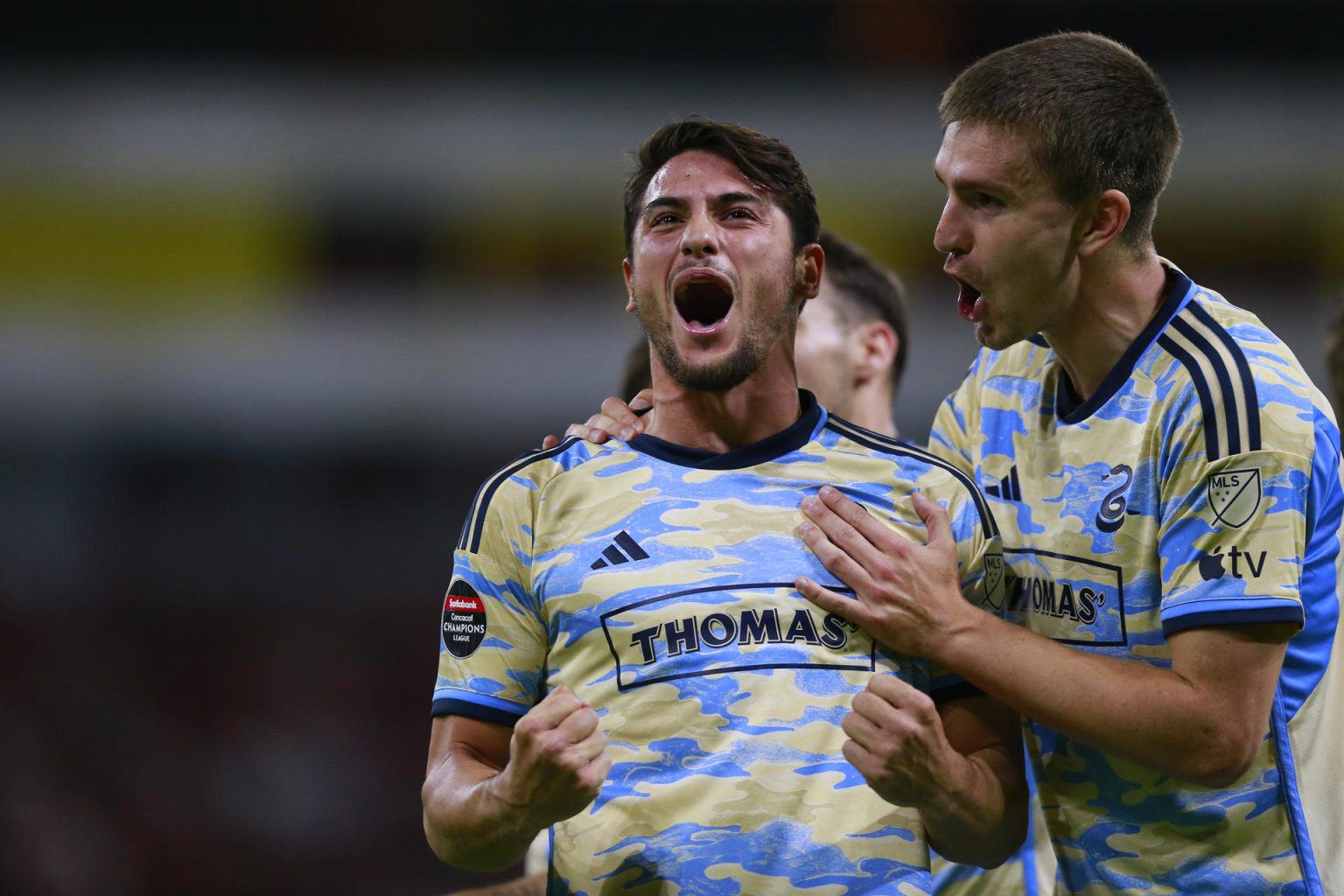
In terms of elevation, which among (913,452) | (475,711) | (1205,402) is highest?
(1205,402)

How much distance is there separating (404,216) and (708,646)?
9.27 meters

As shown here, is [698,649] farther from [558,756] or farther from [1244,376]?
[1244,376]

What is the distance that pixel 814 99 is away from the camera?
1132cm

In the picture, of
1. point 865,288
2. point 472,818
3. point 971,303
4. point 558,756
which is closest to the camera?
point 558,756

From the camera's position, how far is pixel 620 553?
8.44 ft

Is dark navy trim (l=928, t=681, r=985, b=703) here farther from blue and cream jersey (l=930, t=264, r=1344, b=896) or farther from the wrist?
blue and cream jersey (l=930, t=264, r=1344, b=896)

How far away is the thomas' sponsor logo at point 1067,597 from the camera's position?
8.73ft

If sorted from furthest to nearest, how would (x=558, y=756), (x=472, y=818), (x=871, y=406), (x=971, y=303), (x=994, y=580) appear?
1. (x=871, y=406)
2. (x=971, y=303)
3. (x=994, y=580)
4. (x=472, y=818)
5. (x=558, y=756)

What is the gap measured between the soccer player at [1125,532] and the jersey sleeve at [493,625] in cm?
50

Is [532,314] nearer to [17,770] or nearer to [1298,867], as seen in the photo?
[17,770]

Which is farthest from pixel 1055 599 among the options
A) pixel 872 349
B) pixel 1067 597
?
pixel 872 349

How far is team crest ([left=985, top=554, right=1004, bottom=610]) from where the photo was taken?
269 centimetres

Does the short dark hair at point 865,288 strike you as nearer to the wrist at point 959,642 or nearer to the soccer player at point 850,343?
the soccer player at point 850,343

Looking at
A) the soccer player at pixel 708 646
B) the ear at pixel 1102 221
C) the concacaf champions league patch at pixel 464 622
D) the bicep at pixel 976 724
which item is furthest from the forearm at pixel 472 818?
the ear at pixel 1102 221
